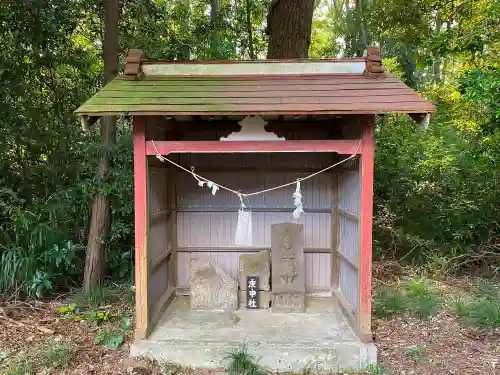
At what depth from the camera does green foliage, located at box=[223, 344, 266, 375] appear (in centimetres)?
382

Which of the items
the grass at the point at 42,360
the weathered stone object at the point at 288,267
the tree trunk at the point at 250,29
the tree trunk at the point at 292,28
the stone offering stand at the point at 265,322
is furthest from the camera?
the tree trunk at the point at 250,29

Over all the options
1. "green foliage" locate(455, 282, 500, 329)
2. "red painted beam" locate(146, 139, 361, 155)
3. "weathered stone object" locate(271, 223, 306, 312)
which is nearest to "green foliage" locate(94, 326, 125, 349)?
"weathered stone object" locate(271, 223, 306, 312)

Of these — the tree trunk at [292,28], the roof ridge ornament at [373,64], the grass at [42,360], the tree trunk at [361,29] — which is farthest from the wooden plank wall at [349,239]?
the tree trunk at [361,29]

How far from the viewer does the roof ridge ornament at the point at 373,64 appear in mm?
4395

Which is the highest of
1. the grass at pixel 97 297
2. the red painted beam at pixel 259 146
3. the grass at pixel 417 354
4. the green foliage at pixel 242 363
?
the red painted beam at pixel 259 146

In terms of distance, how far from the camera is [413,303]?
5316 mm

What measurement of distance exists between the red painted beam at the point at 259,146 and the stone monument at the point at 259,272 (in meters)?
1.88

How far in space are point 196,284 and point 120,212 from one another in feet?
4.95

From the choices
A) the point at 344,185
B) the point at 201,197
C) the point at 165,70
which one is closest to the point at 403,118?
the point at 344,185

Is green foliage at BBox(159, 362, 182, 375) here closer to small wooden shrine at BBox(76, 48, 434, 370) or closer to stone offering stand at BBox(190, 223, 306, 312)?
small wooden shrine at BBox(76, 48, 434, 370)

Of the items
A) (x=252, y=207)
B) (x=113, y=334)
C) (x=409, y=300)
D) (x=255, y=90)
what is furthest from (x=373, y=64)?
(x=113, y=334)

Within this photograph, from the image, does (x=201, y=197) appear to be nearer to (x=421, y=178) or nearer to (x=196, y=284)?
(x=196, y=284)

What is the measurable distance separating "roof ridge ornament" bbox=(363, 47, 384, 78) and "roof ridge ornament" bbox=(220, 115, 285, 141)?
1252 millimetres

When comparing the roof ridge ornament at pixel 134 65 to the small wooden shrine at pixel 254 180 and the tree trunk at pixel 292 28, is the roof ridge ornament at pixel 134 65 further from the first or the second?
the tree trunk at pixel 292 28
